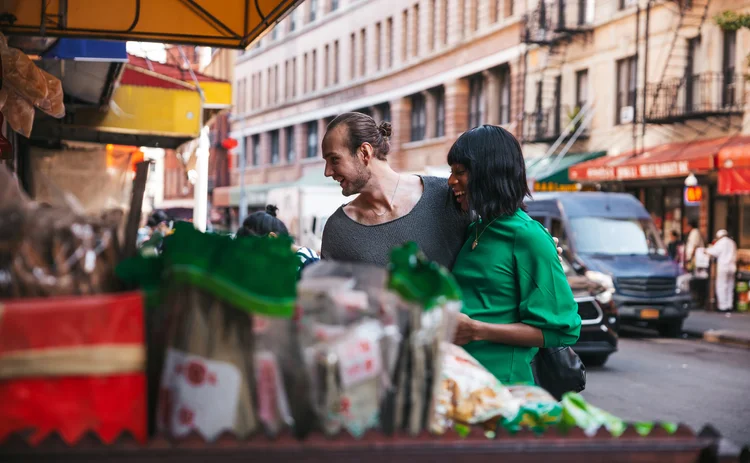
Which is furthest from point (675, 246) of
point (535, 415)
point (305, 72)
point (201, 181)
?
point (305, 72)

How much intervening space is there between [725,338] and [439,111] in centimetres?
2809

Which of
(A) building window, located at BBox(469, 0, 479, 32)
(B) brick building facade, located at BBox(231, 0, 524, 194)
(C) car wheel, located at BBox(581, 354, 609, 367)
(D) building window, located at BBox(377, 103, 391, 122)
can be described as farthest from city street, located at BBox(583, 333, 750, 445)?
(D) building window, located at BBox(377, 103, 391, 122)

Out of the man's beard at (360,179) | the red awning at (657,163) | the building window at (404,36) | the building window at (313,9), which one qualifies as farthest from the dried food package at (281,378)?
the building window at (313,9)

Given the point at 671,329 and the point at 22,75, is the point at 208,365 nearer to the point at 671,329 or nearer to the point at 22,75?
the point at 22,75

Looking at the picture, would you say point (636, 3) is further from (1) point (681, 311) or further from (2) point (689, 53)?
(1) point (681, 311)

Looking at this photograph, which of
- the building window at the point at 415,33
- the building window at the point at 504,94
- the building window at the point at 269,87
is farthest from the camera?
the building window at the point at 269,87

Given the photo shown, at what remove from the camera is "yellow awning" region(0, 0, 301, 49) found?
20.4 ft

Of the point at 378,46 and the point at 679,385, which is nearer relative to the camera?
the point at 679,385

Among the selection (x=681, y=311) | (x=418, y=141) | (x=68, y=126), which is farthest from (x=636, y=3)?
(x=68, y=126)

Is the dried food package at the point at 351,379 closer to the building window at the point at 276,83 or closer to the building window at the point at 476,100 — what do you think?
the building window at the point at 476,100

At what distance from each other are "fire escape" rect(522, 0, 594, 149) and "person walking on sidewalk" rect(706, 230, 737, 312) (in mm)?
9900

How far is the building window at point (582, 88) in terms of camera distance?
33.9 m

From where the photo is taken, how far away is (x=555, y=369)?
11.5 ft

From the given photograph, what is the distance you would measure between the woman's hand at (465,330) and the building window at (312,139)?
186 ft
